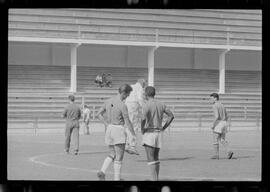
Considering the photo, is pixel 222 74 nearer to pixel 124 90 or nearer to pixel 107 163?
pixel 124 90

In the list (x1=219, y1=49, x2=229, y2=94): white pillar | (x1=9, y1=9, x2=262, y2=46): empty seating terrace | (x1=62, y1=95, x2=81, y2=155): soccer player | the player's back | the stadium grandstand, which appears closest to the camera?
the player's back

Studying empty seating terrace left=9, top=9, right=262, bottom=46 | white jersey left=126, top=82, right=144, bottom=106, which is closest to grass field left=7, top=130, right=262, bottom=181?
white jersey left=126, top=82, right=144, bottom=106

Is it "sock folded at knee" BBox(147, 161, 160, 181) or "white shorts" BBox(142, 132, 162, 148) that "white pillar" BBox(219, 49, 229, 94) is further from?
"sock folded at knee" BBox(147, 161, 160, 181)

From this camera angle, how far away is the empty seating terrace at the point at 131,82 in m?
31.3

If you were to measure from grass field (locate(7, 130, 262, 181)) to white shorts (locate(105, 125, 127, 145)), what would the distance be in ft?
4.08

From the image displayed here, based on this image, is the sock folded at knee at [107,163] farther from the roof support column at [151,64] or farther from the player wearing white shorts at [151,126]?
the roof support column at [151,64]

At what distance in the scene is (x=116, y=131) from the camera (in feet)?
36.1

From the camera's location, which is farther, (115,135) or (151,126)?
(151,126)

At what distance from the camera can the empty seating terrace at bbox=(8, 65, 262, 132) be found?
31266 mm

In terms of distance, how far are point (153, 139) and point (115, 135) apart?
0.60 m

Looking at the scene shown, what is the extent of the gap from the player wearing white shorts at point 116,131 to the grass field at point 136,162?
3.32 ft

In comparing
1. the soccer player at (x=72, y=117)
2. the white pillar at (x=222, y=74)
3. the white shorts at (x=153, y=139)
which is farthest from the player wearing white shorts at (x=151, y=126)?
the white pillar at (x=222, y=74)

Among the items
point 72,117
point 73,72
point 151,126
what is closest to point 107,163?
point 151,126
